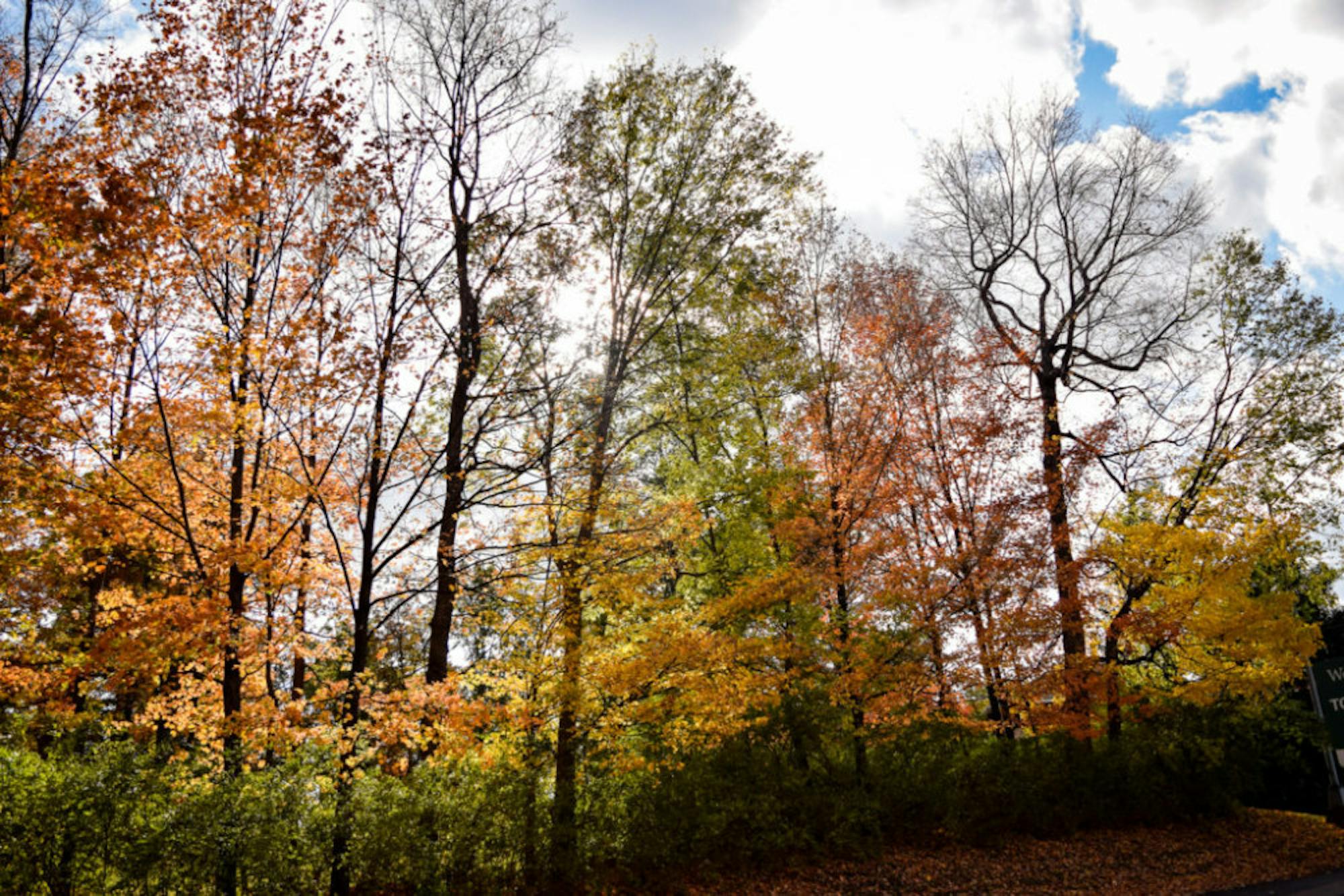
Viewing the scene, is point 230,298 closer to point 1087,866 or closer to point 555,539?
point 555,539

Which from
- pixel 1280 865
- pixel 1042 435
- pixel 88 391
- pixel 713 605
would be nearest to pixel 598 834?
pixel 713 605

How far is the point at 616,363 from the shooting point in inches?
416

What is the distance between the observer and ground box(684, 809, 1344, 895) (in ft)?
33.0

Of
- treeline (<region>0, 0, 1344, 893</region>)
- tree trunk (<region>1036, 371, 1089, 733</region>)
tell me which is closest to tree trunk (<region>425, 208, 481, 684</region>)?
treeline (<region>0, 0, 1344, 893</region>)

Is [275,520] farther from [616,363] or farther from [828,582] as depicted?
[828,582]

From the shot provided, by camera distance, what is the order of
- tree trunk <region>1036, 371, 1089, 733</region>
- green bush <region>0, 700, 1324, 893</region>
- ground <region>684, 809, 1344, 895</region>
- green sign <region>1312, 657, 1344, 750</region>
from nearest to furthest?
1. green bush <region>0, 700, 1324, 893</region>
2. ground <region>684, 809, 1344, 895</region>
3. tree trunk <region>1036, 371, 1089, 733</region>
4. green sign <region>1312, 657, 1344, 750</region>

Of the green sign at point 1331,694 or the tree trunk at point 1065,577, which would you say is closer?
the tree trunk at point 1065,577

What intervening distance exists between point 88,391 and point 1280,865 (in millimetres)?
18206

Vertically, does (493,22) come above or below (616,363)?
above

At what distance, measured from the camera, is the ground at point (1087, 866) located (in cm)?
1006

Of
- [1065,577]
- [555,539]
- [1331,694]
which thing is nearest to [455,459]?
[555,539]

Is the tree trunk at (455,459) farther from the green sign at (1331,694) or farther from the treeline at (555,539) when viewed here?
the green sign at (1331,694)

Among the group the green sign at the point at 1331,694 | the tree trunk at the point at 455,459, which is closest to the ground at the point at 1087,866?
the green sign at the point at 1331,694

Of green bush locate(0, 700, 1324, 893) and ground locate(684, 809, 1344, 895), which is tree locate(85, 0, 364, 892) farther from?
ground locate(684, 809, 1344, 895)
